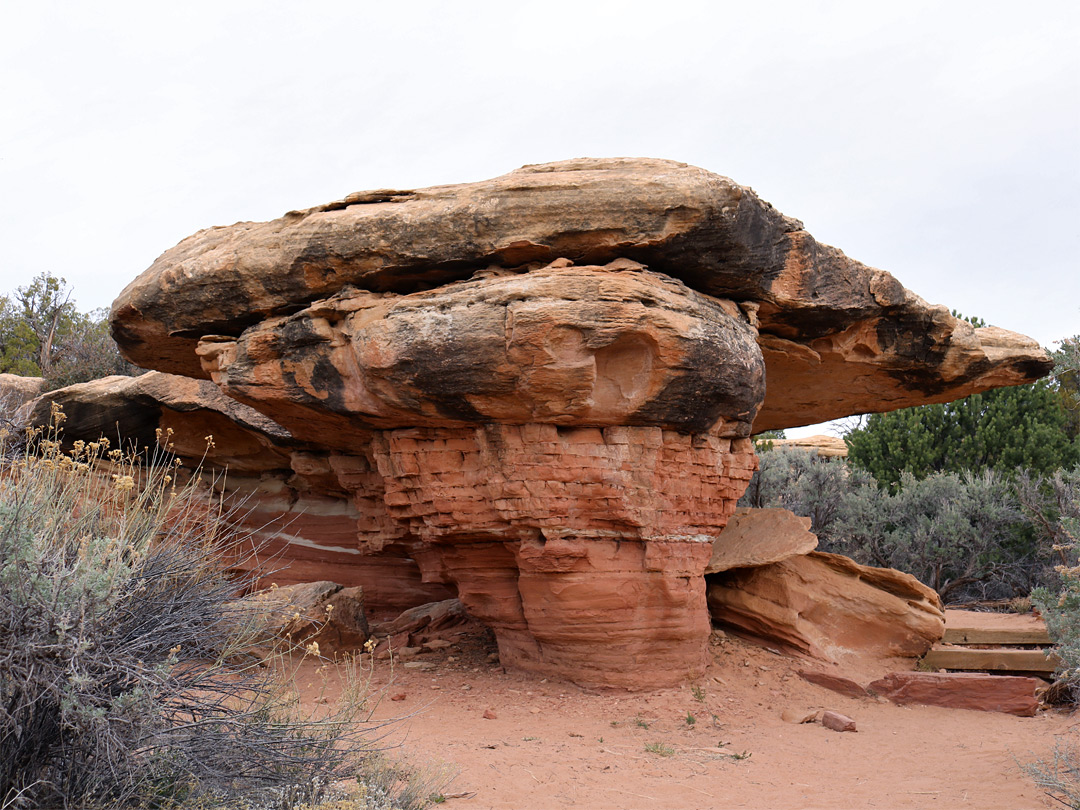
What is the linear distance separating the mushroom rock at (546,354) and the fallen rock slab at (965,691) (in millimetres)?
2221

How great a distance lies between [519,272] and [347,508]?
20.6ft

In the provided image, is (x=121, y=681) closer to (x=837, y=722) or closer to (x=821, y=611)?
(x=837, y=722)

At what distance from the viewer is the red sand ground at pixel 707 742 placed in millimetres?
5820

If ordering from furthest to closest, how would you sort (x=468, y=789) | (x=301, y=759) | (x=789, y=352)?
1. (x=789, y=352)
2. (x=468, y=789)
3. (x=301, y=759)

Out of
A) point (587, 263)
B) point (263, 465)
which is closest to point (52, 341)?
point (263, 465)

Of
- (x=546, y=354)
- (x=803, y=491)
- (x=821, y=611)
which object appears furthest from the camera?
(x=803, y=491)

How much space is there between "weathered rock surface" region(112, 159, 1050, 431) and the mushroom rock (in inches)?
1.0

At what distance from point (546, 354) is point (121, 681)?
4.08m

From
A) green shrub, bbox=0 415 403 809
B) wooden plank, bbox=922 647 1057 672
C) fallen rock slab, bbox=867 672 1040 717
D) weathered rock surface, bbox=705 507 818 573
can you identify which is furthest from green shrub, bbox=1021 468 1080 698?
green shrub, bbox=0 415 403 809

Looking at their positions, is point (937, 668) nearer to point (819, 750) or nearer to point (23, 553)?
point (819, 750)

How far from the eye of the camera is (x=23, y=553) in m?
3.80

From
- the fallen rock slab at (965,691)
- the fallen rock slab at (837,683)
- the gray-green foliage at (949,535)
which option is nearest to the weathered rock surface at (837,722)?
the fallen rock slab at (837,683)

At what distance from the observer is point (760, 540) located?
9891mm

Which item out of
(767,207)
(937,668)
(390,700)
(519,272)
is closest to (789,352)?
(767,207)
